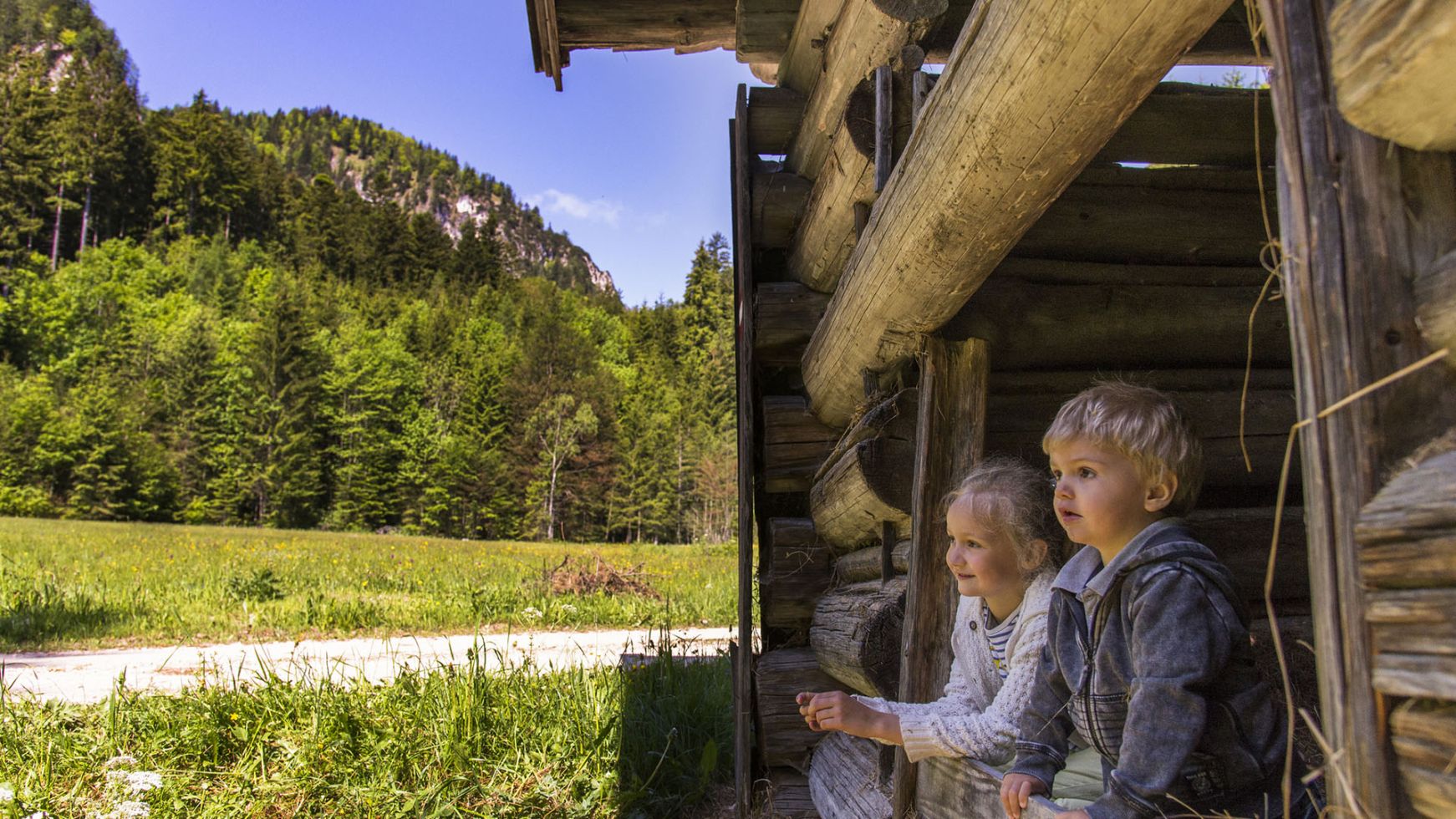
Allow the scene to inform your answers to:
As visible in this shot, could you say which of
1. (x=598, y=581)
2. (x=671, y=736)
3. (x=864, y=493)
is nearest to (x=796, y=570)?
(x=671, y=736)

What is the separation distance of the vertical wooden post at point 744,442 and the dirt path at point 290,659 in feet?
5.25

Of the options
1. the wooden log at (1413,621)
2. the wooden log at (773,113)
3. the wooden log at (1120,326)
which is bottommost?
the wooden log at (1413,621)

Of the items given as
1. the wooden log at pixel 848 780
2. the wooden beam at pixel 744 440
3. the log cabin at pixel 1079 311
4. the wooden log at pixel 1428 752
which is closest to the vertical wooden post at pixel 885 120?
the log cabin at pixel 1079 311

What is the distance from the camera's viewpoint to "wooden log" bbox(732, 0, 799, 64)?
4172 millimetres

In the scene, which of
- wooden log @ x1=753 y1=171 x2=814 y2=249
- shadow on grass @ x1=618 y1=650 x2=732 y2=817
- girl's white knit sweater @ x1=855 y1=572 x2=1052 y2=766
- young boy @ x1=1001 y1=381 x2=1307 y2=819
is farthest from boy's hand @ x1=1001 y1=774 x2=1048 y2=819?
wooden log @ x1=753 y1=171 x2=814 y2=249

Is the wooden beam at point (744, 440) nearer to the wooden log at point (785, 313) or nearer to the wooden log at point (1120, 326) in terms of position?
the wooden log at point (785, 313)

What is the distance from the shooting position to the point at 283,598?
1083 centimetres

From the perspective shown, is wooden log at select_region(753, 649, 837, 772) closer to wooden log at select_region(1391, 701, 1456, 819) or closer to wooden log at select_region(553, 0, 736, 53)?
wooden log at select_region(553, 0, 736, 53)

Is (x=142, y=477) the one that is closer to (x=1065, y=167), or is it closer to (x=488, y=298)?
(x=488, y=298)

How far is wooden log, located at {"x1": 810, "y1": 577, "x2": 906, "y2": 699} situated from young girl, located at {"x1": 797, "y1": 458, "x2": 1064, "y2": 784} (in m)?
0.71

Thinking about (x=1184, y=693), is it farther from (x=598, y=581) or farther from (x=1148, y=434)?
(x=598, y=581)

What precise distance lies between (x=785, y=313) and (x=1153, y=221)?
1.72 m

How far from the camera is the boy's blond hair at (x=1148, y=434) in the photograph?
1.88 metres

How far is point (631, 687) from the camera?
5438 millimetres
